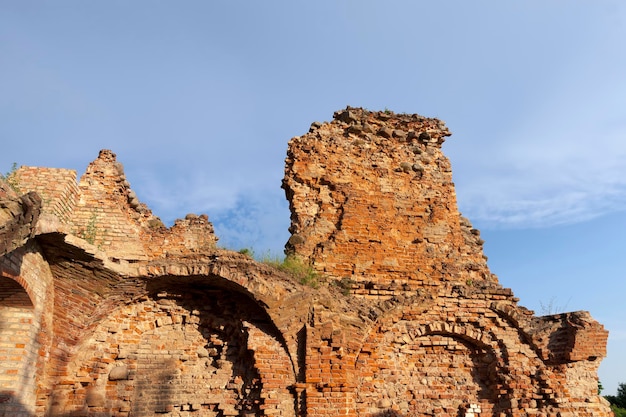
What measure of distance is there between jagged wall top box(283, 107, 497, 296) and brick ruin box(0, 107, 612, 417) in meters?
0.04

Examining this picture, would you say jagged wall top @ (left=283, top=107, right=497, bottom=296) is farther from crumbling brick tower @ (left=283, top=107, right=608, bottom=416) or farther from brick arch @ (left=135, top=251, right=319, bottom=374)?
brick arch @ (left=135, top=251, right=319, bottom=374)

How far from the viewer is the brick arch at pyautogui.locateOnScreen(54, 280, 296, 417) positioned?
627 cm

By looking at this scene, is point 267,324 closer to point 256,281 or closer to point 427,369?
point 256,281

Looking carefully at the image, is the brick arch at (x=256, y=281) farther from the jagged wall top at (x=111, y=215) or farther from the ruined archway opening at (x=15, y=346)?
the ruined archway opening at (x=15, y=346)

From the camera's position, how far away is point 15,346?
563cm

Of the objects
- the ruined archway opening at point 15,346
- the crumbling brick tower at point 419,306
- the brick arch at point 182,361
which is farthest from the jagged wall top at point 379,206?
the ruined archway opening at point 15,346

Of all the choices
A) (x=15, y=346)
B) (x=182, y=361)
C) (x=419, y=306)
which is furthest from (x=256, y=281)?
(x=15, y=346)

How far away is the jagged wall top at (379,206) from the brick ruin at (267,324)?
39mm

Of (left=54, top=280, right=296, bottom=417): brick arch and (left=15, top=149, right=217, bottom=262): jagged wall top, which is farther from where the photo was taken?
(left=15, top=149, right=217, bottom=262): jagged wall top

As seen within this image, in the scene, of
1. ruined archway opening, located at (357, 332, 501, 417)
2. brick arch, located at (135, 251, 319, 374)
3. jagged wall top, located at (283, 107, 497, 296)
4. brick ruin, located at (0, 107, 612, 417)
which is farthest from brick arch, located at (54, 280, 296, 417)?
jagged wall top, located at (283, 107, 497, 296)

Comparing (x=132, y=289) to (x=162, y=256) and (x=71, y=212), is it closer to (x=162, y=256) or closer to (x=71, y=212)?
(x=162, y=256)

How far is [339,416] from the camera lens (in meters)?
5.99

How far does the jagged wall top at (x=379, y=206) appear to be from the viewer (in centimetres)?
768

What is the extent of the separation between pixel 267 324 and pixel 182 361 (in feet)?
4.29
